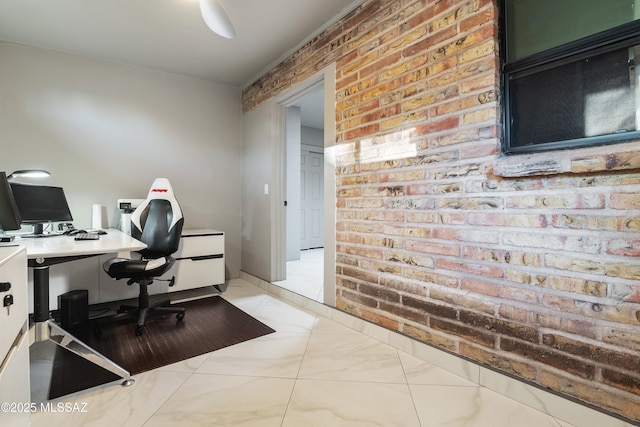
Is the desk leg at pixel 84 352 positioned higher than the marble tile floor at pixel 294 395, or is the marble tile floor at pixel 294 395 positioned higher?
the desk leg at pixel 84 352

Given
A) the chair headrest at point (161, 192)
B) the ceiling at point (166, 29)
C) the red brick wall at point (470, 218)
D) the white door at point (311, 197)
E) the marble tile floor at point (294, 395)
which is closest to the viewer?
the red brick wall at point (470, 218)

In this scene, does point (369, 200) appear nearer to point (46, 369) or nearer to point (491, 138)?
point (491, 138)

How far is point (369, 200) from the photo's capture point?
2156mm

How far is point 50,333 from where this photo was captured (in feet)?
5.19

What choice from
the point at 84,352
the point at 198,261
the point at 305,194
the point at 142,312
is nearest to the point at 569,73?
the point at 84,352

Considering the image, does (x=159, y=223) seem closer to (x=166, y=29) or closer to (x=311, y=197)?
(x=166, y=29)

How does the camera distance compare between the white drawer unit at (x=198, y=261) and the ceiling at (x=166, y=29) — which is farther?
the white drawer unit at (x=198, y=261)

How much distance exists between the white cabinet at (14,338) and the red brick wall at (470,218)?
1.80 m

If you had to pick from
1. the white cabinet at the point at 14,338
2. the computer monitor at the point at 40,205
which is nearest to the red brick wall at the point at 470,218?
the white cabinet at the point at 14,338

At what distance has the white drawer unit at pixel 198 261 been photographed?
3070 millimetres

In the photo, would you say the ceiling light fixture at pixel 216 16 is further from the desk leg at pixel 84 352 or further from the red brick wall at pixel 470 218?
the desk leg at pixel 84 352

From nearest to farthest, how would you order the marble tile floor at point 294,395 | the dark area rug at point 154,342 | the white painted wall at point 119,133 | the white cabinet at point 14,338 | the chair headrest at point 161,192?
the white cabinet at point 14,338
the marble tile floor at point 294,395
the dark area rug at point 154,342
the chair headrest at point 161,192
the white painted wall at point 119,133

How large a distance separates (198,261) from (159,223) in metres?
0.74

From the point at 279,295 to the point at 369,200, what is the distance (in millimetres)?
1584
